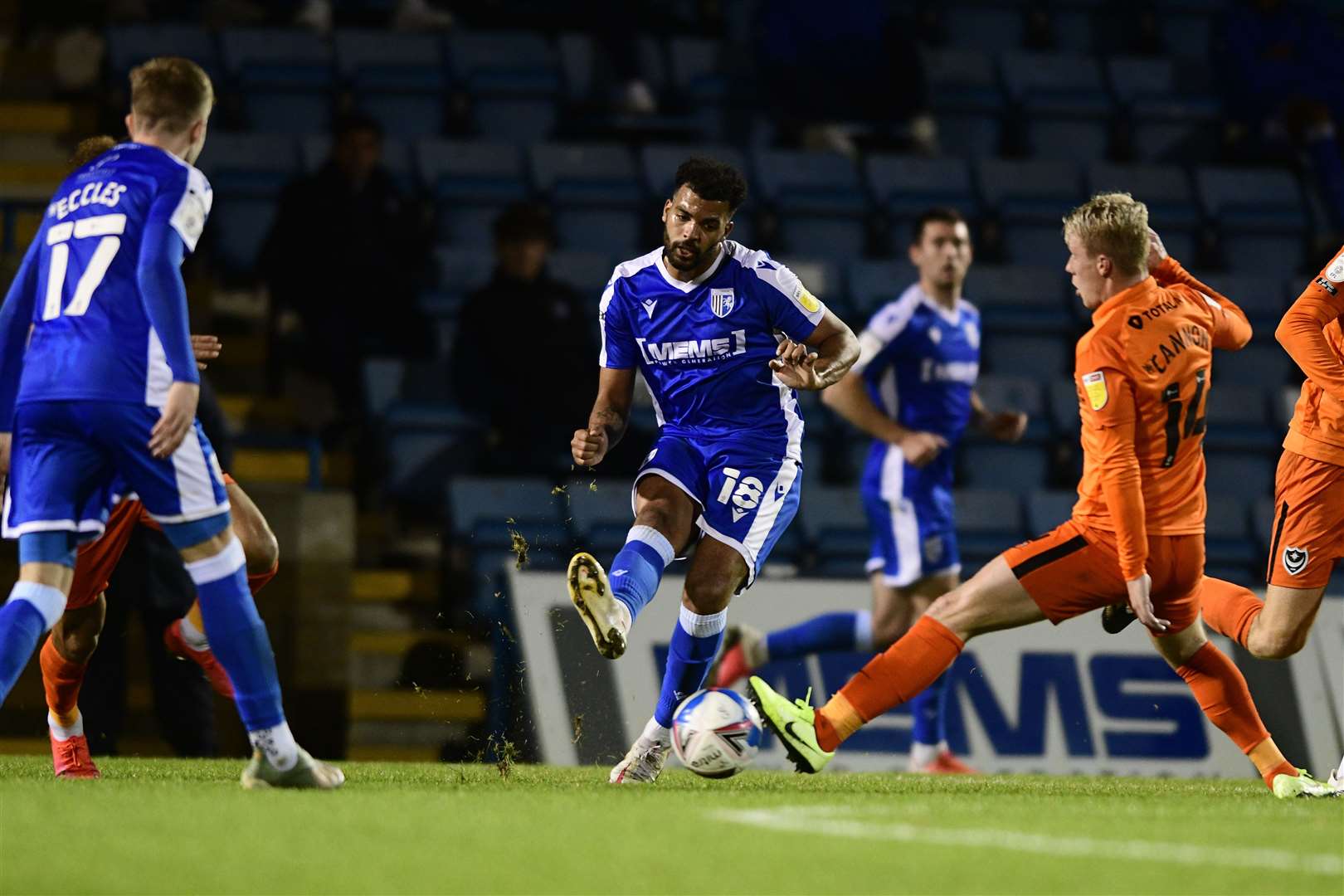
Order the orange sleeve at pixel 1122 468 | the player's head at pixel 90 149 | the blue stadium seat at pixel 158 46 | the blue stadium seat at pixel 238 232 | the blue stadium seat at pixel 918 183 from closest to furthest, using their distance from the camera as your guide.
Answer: the orange sleeve at pixel 1122 468 < the player's head at pixel 90 149 < the blue stadium seat at pixel 238 232 < the blue stadium seat at pixel 158 46 < the blue stadium seat at pixel 918 183

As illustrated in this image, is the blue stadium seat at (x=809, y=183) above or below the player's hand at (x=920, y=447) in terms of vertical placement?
above

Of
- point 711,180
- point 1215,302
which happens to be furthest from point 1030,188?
point 711,180

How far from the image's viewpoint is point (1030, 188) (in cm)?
1345

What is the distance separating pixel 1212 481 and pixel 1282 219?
9.20 feet

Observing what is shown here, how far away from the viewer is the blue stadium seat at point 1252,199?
1376 cm

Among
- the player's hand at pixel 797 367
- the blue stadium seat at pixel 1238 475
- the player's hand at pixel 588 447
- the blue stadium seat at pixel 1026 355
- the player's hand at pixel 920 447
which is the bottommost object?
the blue stadium seat at pixel 1238 475

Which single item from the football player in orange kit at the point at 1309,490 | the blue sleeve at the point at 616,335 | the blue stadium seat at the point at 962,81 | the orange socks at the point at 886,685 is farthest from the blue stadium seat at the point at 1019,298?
the orange socks at the point at 886,685

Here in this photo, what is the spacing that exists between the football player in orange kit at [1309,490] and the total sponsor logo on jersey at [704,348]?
5.40ft

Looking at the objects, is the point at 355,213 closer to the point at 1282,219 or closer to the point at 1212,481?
the point at 1212,481

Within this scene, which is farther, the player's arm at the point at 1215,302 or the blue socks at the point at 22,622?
the player's arm at the point at 1215,302

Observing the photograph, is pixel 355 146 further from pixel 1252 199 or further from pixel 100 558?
pixel 1252 199

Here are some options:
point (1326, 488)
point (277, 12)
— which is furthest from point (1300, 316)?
point (277, 12)

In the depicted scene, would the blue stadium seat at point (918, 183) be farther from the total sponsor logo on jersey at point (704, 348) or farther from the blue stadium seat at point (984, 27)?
the total sponsor logo on jersey at point (704, 348)

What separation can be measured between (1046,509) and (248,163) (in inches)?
222
